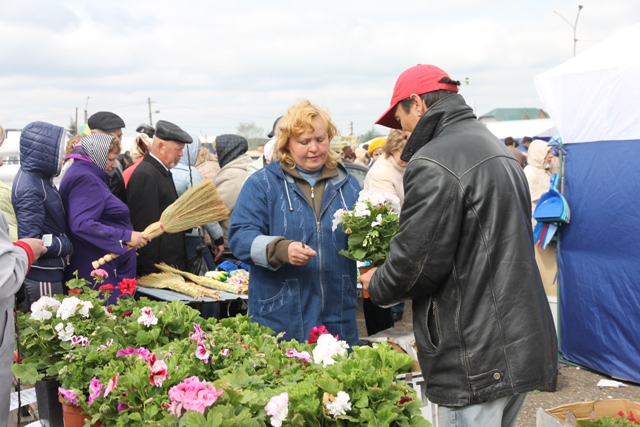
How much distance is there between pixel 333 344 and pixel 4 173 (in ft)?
52.0

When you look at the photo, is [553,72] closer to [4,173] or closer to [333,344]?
[333,344]

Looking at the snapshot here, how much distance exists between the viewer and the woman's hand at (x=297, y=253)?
3053mm

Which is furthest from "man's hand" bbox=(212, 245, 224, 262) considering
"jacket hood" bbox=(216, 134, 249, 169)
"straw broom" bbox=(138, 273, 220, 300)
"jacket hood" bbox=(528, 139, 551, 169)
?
"jacket hood" bbox=(528, 139, 551, 169)

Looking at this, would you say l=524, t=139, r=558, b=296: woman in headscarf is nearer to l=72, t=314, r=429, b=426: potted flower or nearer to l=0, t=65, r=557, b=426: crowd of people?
l=0, t=65, r=557, b=426: crowd of people

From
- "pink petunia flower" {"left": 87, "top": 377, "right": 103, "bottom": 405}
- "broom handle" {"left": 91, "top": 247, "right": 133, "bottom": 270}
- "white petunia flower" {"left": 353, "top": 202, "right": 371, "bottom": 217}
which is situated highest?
"white petunia flower" {"left": 353, "top": 202, "right": 371, "bottom": 217}

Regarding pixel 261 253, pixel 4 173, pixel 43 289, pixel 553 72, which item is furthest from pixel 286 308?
pixel 4 173

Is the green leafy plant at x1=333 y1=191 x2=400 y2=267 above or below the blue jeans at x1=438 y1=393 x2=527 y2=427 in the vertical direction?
above

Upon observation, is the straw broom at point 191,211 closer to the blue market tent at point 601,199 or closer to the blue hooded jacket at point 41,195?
the blue hooded jacket at point 41,195

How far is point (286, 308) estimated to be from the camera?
3.29 metres

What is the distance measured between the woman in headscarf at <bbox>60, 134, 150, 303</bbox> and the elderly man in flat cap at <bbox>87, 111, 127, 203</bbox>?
689mm

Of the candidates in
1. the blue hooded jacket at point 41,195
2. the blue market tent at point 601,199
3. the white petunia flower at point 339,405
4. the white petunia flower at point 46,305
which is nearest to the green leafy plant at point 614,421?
the blue market tent at point 601,199

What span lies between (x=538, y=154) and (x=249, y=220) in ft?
17.3

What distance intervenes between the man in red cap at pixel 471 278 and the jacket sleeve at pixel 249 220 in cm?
103

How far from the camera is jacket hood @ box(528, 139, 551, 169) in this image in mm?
7625
